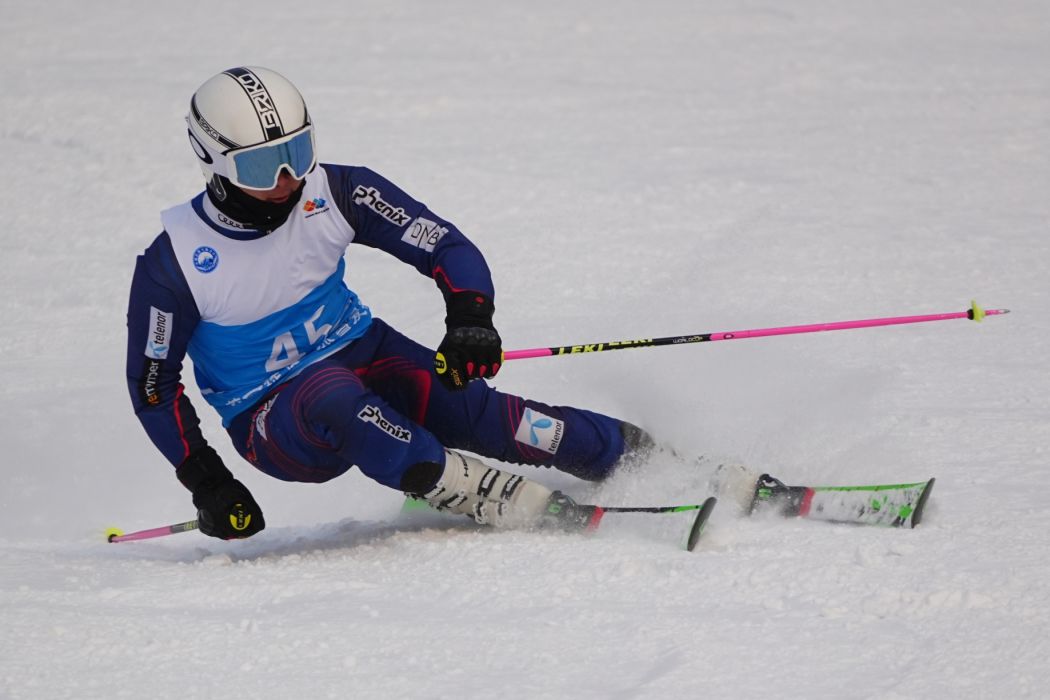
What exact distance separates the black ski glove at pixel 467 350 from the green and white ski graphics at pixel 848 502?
37.0 inches

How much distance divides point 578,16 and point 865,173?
4.42 meters

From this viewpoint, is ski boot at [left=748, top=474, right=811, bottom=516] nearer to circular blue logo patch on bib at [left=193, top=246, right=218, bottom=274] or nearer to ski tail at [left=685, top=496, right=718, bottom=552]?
ski tail at [left=685, top=496, right=718, bottom=552]

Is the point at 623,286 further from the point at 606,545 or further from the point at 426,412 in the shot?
the point at 606,545

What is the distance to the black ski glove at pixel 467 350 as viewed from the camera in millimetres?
3871

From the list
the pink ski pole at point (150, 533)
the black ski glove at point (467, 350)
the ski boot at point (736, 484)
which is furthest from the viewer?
the pink ski pole at point (150, 533)

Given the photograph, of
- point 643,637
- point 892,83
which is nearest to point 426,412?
point 643,637

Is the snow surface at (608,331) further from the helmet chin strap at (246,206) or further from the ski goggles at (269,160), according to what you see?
the ski goggles at (269,160)

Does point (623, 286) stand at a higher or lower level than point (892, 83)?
lower

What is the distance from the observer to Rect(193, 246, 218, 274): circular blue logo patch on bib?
397cm

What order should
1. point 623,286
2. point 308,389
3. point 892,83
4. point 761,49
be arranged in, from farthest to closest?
point 761,49 < point 892,83 < point 623,286 < point 308,389

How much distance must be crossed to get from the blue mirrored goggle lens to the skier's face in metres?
0.04

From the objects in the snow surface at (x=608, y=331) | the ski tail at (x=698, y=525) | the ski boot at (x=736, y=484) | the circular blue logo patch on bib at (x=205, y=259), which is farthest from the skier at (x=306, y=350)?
the ski tail at (x=698, y=525)

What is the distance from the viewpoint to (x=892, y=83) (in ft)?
34.4

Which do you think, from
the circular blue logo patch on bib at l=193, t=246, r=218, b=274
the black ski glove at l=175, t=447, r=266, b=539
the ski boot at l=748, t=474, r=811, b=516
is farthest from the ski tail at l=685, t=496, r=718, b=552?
the circular blue logo patch on bib at l=193, t=246, r=218, b=274
